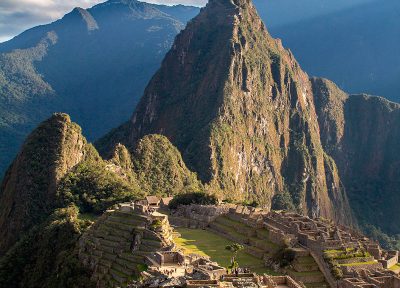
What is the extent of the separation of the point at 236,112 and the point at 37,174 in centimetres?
7528

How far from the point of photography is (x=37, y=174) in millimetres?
96375

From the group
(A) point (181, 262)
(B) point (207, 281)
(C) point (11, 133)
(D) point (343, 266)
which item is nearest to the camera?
(B) point (207, 281)

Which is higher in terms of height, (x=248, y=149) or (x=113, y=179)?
(x=248, y=149)

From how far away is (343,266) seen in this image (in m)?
49.8

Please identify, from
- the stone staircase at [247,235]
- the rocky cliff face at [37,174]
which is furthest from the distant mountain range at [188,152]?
the stone staircase at [247,235]

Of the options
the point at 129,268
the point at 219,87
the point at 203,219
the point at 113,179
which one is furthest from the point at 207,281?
the point at 219,87

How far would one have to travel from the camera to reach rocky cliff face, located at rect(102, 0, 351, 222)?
157000mm

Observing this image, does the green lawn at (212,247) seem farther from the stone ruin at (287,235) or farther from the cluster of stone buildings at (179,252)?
the cluster of stone buildings at (179,252)

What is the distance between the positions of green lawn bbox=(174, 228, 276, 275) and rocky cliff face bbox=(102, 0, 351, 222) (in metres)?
74.2

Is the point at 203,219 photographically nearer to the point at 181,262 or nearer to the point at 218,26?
the point at 181,262

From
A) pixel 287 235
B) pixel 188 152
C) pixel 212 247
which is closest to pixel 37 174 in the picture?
pixel 212 247

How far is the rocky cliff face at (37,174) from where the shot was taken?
90438 mm

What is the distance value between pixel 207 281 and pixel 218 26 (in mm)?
160121

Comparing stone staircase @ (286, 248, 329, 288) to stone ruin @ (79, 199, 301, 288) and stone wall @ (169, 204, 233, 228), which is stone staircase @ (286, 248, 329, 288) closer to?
stone ruin @ (79, 199, 301, 288)
